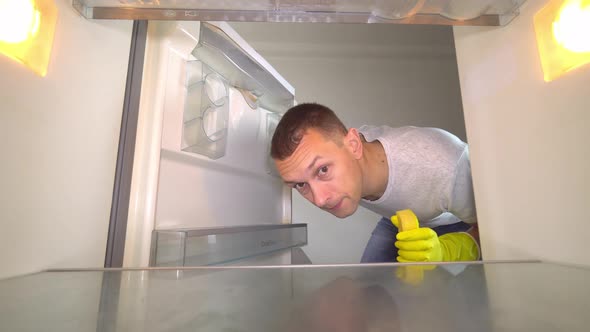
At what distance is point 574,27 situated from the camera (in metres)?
0.48

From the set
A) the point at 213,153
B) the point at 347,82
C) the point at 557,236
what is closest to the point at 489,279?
the point at 557,236

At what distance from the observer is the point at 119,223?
61 centimetres

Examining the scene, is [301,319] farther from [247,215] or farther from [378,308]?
[247,215]

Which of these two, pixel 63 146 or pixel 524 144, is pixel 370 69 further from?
pixel 63 146

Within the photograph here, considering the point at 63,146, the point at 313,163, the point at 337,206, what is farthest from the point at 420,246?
the point at 63,146

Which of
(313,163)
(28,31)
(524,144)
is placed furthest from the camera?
(313,163)

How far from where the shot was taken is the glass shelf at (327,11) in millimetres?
591

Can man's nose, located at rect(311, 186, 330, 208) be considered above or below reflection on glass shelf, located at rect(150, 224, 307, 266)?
above

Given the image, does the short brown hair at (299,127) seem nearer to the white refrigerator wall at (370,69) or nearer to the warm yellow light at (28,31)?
the warm yellow light at (28,31)

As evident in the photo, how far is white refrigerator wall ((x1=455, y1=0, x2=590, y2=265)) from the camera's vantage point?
47 cm

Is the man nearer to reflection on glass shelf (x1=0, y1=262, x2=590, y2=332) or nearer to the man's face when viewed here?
the man's face

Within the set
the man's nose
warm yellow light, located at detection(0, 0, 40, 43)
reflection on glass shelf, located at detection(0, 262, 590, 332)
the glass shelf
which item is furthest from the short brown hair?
warm yellow light, located at detection(0, 0, 40, 43)

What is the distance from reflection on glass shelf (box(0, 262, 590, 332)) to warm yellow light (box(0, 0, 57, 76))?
0.30 m

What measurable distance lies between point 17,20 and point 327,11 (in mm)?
503
